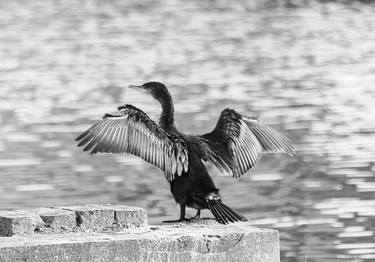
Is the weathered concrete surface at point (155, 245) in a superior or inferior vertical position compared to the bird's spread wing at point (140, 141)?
inferior

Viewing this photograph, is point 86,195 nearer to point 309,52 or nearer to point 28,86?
→ point 28,86

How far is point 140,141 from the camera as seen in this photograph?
765 cm

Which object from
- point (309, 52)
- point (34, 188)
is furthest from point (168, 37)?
point (34, 188)

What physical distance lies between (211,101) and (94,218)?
14.4 metres

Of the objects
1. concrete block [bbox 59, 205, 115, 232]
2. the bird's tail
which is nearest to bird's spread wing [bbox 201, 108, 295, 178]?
the bird's tail

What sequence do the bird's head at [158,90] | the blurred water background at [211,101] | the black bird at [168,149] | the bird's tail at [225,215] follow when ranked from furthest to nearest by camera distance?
the blurred water background at [211,101] → the bird's head at [158,90] → the black bird at [168,149] → the bird's tail at [225,215]

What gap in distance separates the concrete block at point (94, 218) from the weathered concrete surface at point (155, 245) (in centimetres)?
15

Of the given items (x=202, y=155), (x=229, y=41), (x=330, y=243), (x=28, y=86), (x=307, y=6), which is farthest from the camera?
(x=307, y=6)

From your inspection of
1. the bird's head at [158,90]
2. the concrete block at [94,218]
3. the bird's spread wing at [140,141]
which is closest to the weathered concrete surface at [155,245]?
the concrete block at [94,218]

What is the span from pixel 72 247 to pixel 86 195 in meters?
6.76

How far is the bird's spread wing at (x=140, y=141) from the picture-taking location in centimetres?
760

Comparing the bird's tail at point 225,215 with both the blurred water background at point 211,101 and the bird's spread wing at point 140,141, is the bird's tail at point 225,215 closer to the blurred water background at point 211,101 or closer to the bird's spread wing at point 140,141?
the bird's spread wing at point 140,141

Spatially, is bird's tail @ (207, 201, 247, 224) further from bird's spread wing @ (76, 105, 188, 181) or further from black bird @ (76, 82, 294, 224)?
bird's spread wing @ (76, 105, 188, 181)

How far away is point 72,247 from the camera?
6.35m
